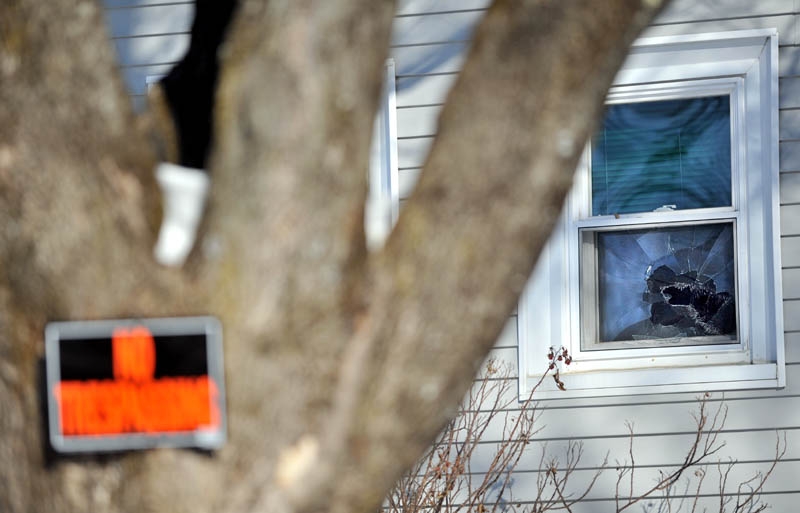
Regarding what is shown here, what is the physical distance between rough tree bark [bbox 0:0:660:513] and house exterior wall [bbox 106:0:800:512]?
3.09m

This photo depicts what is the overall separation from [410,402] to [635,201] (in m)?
3.52

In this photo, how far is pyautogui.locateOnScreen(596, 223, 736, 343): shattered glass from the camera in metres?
4.86

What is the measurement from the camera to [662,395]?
4754 millimetres

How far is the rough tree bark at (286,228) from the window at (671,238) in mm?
3236

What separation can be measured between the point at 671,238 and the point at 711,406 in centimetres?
88

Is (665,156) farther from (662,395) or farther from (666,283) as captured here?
(662,395)

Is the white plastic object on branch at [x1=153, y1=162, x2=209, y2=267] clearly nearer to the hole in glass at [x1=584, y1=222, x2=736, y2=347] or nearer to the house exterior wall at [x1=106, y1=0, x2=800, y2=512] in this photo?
the house exterior wall at [x1=106, y1=0, x2=800, y2=512]

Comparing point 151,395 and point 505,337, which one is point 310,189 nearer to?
point 151,395

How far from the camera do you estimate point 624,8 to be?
5.37 feet

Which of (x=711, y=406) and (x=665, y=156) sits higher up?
(x=665, y=156)

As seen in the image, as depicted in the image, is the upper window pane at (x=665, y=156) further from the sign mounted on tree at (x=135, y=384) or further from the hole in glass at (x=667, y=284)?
the sign mounted on tree at (x=135, y=384)

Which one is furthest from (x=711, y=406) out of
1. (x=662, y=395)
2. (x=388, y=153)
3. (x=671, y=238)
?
(x=388, y=153)

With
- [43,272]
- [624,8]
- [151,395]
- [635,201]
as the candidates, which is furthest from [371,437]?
[635,201]

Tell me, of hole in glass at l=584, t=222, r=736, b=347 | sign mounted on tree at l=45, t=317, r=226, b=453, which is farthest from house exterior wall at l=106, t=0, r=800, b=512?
sign mounted on tree at l=45, t=317, r=226, b=453
